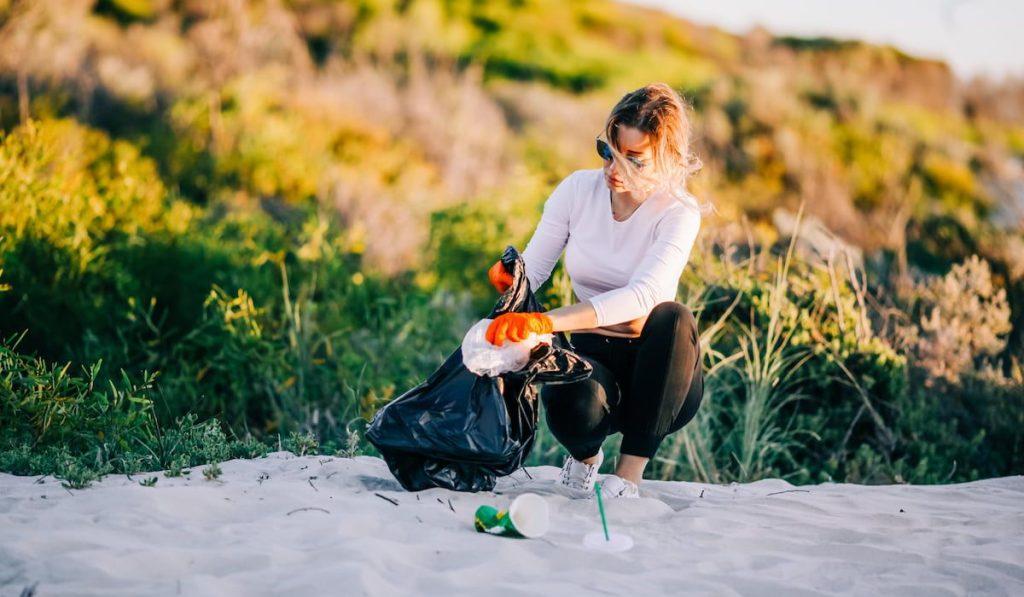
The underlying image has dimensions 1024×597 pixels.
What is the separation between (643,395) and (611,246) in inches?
22.6

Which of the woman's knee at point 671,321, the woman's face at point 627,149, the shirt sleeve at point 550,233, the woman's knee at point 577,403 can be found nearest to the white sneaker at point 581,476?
the woman's knee at point 577,403

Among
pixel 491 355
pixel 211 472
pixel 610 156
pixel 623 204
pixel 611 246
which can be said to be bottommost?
pixel 211 472

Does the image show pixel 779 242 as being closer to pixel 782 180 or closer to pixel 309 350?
pixel 782 180

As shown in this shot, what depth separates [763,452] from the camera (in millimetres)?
4473

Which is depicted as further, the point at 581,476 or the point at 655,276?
the point at 581,476

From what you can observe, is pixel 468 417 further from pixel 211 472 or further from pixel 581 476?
pixel 211 472

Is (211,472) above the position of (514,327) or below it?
below

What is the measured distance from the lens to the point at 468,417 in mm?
3121

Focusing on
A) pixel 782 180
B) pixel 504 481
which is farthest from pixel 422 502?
pixel 782 180

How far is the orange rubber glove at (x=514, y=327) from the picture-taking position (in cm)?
298

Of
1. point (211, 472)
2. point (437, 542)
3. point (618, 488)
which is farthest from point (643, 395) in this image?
point (211, 472)

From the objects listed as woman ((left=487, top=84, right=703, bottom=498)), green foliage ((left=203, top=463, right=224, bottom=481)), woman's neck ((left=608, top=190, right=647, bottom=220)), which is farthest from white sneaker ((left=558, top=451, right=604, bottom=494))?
green foliage ((left=203, top=463, right=224, bottom=481))

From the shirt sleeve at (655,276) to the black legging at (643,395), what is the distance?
0.10 m

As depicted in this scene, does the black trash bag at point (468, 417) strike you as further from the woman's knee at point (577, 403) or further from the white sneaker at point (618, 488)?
the white sneaker at point (618, 488)
